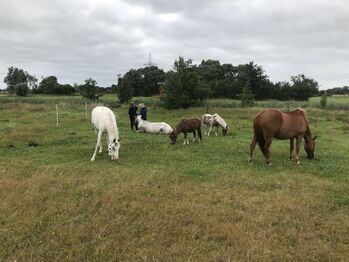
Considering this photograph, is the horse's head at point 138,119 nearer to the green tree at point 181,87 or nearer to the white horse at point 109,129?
the white horse at point 109,129

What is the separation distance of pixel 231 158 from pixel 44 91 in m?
82.3

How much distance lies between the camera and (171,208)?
287 inches

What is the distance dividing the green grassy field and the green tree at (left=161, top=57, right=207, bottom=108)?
27133 millimetres

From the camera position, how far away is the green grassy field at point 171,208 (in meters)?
5.76

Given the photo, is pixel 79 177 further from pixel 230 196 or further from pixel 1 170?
pixel 230 196

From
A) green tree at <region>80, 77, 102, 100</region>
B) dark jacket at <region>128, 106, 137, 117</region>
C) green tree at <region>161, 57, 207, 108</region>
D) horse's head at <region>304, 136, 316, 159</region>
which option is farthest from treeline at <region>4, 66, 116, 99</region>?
horse's head at <region>304, 136, 316, 159</region>

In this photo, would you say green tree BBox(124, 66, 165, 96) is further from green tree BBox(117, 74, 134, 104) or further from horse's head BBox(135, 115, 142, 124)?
horse's head BBox(135, 115, 142, 124)

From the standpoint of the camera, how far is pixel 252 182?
364 inches

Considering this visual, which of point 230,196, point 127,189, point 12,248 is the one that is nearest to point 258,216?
point 230,196

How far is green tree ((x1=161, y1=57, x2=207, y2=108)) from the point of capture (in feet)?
A: 130

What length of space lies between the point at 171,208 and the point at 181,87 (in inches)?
1308

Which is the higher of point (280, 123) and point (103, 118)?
point (103, 118)

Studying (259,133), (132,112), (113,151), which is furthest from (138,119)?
(259,133)

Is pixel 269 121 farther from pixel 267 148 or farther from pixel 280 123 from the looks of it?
pixel 267 148
